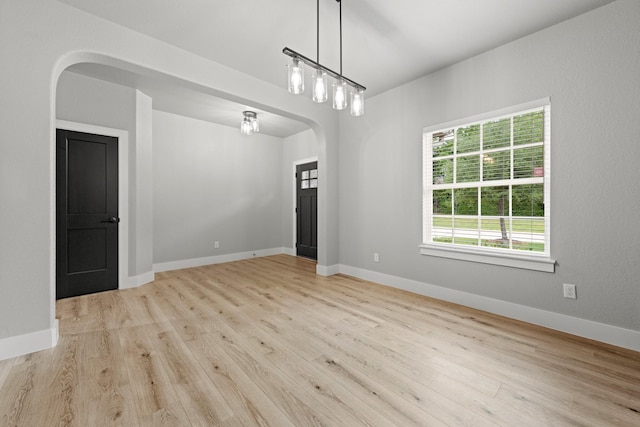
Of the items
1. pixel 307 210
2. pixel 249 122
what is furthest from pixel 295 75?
pixel 307 210

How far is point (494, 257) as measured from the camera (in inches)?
Answer: 112

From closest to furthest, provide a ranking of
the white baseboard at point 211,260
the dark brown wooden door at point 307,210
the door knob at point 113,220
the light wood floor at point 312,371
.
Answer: the light wood floor at point 312,371
the door knob at point 113,220
the white baseboard at point 211,260
the dark brown wooden door at point 307,210

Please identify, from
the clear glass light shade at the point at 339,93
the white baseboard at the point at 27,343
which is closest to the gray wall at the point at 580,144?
the clear glass light shade at the point at 339,93

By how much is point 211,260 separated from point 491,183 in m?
4.81

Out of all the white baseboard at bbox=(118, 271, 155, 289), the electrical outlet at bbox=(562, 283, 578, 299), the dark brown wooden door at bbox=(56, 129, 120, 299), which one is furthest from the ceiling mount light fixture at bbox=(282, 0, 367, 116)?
the white baseboard at bbox=(118, 271, 155, 289)

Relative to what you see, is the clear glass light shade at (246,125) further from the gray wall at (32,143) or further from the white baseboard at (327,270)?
the white baseboard at (327,270)

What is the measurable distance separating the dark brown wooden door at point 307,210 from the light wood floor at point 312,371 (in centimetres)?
283

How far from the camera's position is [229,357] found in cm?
200

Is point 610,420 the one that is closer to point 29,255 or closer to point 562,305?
point 562,305

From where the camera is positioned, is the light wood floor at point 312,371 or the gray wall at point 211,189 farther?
the gray wall at point 211,189

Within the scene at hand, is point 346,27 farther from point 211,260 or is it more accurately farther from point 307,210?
point 211,260

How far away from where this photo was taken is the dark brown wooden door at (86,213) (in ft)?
10.8

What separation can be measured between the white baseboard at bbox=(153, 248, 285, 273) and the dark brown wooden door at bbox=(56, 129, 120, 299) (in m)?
1.03

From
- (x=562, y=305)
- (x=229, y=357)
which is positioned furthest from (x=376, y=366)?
(x=562, y=305)
